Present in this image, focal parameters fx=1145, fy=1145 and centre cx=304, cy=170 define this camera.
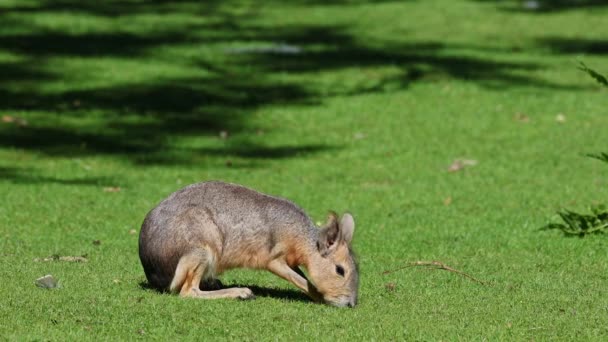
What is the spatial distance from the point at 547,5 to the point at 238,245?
19.8m

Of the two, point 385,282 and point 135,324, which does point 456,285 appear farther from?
point 135,324

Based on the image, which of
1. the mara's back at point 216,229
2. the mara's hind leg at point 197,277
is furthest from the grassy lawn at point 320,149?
the mara's back at point 216,229

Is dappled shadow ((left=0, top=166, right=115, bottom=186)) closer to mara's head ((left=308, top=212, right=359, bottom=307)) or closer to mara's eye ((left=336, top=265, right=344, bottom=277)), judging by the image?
mara's head ((left=308, top=212, right=359, bottom=307))

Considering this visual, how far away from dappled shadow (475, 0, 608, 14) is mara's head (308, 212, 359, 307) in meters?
18.7

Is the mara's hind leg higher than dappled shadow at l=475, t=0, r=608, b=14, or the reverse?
the mara's hind leg

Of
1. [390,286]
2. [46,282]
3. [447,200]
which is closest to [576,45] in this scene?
[447,200]

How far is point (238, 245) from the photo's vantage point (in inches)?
335

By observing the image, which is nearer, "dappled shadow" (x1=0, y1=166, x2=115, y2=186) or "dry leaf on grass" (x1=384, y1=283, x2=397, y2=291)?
"dry leaf on grass" (x1=384, y1=283, x2=397, y2=291)

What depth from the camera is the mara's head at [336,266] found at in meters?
8.31

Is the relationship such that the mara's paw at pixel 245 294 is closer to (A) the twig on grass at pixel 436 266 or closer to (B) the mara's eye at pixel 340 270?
(B) the mara's eye at pixel 340 270

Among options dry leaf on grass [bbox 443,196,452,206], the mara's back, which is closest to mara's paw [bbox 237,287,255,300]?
the mara's back

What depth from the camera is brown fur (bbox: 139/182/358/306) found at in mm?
8336

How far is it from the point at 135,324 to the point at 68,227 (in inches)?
175

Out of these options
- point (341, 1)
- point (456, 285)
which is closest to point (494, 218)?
point (456, 285)
